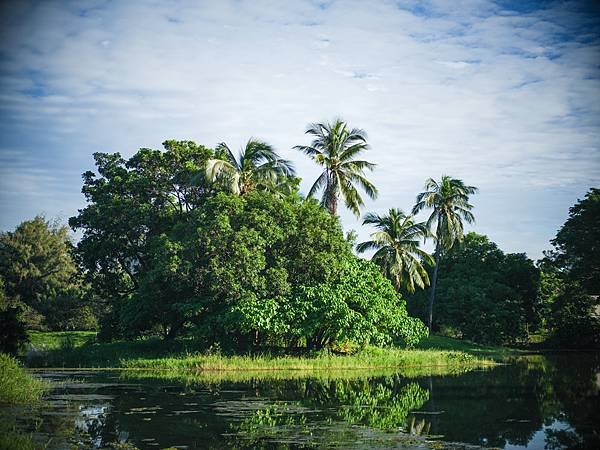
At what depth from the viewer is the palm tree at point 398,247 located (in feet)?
172

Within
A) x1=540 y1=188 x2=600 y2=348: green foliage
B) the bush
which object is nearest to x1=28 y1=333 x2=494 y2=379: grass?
the bush

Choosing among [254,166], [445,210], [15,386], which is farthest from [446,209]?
[15,386]

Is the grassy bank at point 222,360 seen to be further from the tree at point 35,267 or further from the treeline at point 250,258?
the tree at point 35,267

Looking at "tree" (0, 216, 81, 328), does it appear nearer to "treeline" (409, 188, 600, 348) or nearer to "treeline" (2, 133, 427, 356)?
"treeline" (2, 133, 427, 356)

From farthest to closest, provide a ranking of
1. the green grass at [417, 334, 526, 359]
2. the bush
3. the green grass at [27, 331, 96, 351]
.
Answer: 1. the green grass at [417, 334, 526, 359]
2. the green grass at [27, 331, 96, 351]
3. the bush

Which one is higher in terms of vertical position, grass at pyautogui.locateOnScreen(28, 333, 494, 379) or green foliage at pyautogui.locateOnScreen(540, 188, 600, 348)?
green foliage at pyautogui.locateOnScreen(540, 188, 600, 348)

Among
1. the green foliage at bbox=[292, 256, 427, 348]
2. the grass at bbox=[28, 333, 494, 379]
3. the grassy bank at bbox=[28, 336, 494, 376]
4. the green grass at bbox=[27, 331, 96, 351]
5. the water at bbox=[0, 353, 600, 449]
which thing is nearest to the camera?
the water at bbox=[0, 353, 600, 449]

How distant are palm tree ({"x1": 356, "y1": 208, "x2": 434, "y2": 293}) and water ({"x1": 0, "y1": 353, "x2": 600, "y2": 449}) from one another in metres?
26.4

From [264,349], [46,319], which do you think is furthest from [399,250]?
[46,319]

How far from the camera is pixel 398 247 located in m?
53.4

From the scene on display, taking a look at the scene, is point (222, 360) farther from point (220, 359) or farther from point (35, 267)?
point (35, 267)

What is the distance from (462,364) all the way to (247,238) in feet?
50.5

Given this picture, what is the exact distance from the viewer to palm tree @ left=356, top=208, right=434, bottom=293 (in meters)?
52.6

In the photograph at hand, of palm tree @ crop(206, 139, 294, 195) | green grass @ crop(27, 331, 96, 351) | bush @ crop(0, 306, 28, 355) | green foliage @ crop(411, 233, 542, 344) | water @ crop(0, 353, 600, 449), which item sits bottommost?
green grass @ crop(27, 331, 96, 351)
